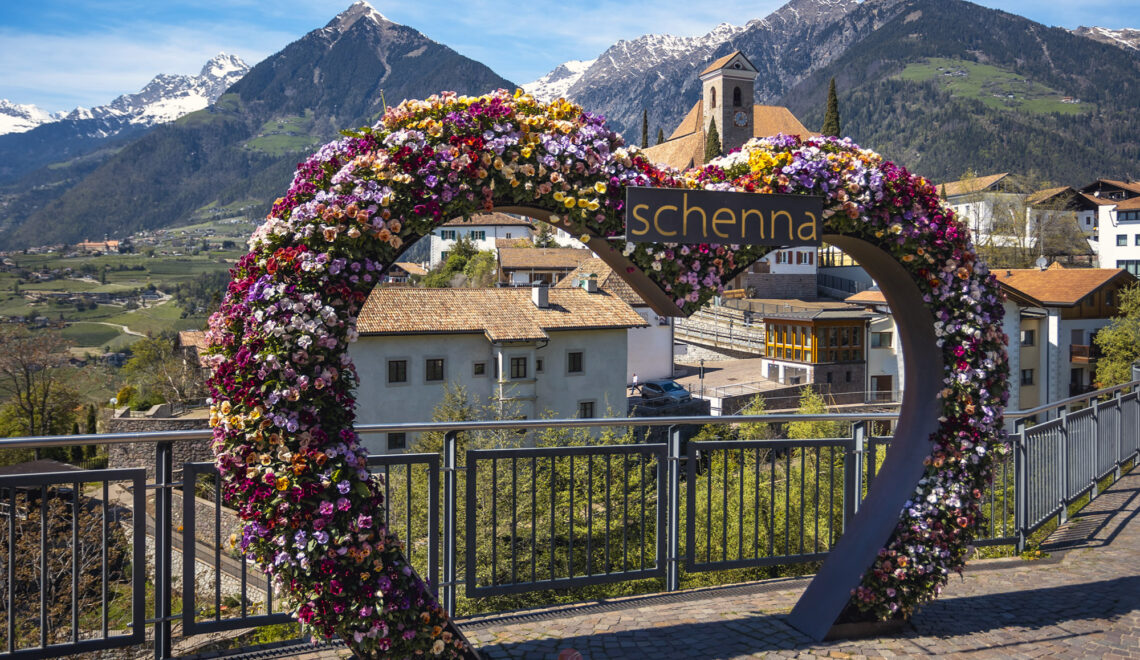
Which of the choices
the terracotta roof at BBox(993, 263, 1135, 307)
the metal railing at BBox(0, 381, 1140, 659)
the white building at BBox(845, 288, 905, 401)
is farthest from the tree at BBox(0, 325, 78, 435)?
the terracotta roof at BBox(993, 263, 1135, 307)

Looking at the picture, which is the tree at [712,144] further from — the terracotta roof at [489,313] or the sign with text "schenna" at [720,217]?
the sign with text "schenna" at [720,217]

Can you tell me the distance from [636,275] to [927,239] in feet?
5.88

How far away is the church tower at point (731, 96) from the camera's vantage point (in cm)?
9000

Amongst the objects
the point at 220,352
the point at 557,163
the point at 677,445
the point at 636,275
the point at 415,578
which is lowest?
the point at 415,578

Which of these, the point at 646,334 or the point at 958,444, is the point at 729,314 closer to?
the point at 646,334

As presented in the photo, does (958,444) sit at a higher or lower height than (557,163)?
lower

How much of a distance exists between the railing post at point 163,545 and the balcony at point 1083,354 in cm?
5194

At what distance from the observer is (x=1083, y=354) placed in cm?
4753

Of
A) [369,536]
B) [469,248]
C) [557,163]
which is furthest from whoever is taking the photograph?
[469,248]

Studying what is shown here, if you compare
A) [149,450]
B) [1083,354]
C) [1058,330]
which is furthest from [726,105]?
[149,450]

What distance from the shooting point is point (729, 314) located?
197 feet

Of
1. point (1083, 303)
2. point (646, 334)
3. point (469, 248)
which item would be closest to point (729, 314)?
point (646, 334)

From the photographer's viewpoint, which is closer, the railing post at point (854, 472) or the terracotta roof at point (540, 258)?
the railing post at point (854, 472)

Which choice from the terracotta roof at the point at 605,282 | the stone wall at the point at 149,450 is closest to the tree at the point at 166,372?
the stone wall at the point at 149,450
